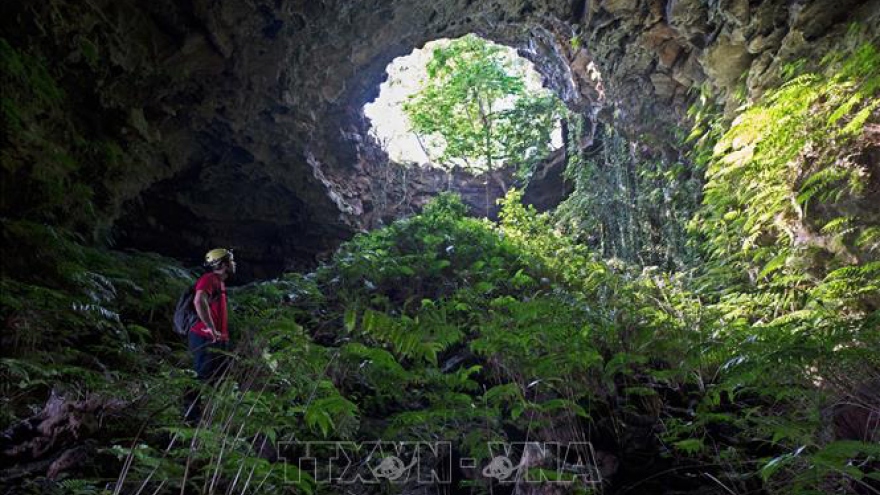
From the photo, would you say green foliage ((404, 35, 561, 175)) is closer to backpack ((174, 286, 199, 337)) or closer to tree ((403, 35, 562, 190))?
tree ((403, 35, 562, 190))

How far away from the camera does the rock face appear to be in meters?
5.57

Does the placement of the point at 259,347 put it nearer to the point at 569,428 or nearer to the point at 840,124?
the point at 569,428

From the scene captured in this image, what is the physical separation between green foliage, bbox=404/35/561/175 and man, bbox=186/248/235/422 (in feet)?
34.2

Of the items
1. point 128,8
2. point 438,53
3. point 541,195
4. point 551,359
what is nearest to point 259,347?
point 551,359

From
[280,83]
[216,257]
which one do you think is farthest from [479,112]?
[216,257]

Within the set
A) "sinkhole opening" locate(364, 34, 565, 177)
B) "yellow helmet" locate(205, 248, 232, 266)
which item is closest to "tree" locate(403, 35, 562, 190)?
"sinkhole opening" locate(364, 34, 565, 177)

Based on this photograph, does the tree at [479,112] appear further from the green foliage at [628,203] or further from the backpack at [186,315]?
the backpack at [186,315]

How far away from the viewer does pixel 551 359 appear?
13.5ft

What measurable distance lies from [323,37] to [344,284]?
13.4 feet

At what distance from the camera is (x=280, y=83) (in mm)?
8469

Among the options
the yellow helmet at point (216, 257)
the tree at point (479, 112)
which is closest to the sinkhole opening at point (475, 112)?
the tree at point (479, 112)

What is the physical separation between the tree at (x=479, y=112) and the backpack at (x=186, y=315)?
10.8 meters

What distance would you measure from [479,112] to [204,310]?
→ 448 inches

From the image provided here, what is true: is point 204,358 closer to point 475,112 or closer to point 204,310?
point 204,310
